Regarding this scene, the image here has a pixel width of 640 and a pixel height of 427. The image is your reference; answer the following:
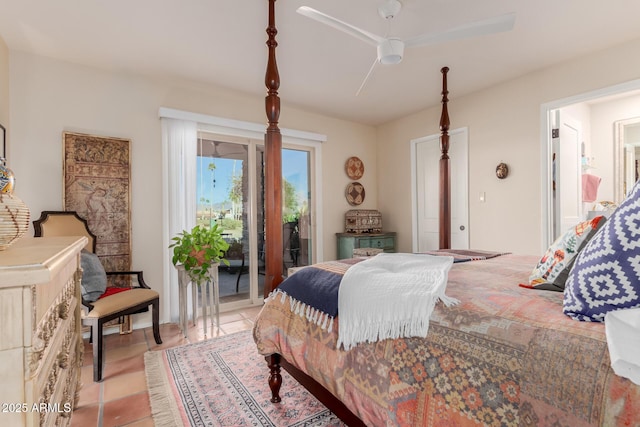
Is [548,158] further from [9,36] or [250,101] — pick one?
[9,36]

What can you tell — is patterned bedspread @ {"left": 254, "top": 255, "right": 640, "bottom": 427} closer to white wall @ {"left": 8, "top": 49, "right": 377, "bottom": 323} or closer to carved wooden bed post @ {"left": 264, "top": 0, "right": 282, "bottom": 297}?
carved wooden bed post @ {"left": 264, "top": 0, "right": 282, "bottom": 297}

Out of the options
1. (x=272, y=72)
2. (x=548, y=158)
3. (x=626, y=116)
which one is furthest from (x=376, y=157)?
(x=272, y=72)

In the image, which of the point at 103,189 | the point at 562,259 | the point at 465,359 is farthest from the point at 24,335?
the point at 103,189

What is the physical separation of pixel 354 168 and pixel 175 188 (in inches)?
102

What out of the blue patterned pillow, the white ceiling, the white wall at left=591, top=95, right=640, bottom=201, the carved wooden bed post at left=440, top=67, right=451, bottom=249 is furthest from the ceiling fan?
the white wall at left=591, top=95, right=640, bottom=201

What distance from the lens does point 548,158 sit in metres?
3.07

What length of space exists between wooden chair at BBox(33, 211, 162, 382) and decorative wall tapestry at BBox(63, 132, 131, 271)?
131 millimetres

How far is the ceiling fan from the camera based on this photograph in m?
1.77

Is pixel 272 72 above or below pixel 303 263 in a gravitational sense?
above

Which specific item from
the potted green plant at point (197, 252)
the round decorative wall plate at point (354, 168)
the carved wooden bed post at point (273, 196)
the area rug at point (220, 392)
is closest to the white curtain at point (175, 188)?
the potted green plant at point (197, 252)

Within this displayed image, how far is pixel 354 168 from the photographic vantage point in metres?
4.77

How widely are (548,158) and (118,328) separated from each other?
4.50 m

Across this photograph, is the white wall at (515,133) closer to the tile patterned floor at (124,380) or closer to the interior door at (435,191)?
the interior door at (435,191)

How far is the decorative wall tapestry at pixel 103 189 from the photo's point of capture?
2783mm
